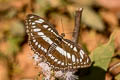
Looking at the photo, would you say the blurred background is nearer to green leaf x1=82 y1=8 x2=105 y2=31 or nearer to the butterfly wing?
green leaf x1=82 y1=8 x2=105 y2=31

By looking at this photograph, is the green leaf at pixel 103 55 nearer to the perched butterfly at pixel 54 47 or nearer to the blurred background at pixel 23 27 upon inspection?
the perched butterfly at pixel 54 47

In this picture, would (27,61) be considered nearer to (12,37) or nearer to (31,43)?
(12,37)

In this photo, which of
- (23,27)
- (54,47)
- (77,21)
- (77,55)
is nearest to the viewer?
(77,55)

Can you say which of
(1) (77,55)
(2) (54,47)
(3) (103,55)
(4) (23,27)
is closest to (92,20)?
(4) (23,27)

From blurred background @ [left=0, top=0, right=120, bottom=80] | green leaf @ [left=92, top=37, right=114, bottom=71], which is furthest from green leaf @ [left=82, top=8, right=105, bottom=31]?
A: green leaf @ [left=92, top=37, right=114, bottom=71]

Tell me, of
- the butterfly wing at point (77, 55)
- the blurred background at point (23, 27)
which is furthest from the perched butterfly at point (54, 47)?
the blurred background at point (23, 27)

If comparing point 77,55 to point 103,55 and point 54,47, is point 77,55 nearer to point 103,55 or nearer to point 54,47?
point 54,47
